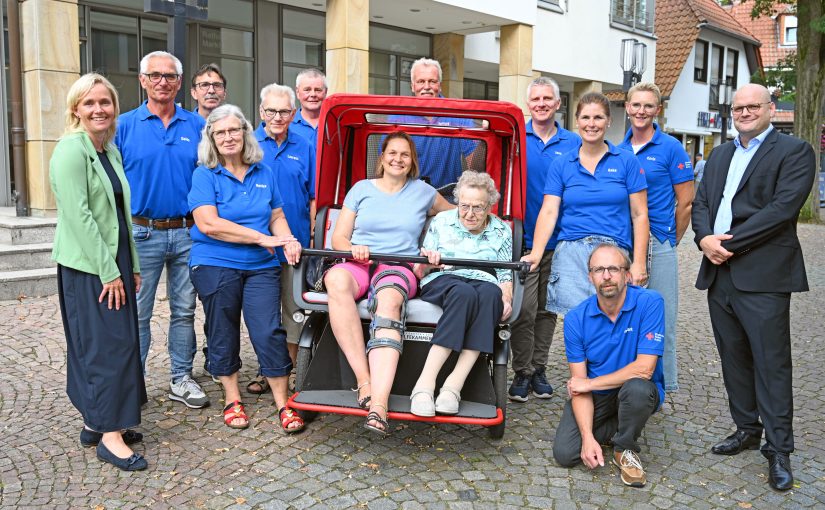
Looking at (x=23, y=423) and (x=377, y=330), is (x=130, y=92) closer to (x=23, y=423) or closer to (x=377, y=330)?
(x=23, y=423)

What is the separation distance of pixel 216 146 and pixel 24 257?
5.20 metres

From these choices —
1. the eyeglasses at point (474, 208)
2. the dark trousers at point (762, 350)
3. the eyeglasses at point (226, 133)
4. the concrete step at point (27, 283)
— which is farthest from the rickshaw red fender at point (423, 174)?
the concrete step at point (27, 283)

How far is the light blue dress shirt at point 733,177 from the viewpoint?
4.16 m

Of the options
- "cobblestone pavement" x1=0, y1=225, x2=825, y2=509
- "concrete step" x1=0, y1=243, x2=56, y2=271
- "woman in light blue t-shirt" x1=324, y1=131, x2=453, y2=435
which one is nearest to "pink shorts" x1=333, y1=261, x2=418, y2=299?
"woman in light blue t-shirt" x1=324, y1=131, x2=453, y2=435

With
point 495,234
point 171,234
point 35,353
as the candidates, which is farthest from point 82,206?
point 35,353

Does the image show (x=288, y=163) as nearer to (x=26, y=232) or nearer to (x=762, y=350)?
(x=762, y=350)

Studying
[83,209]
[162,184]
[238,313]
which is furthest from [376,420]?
[162,184]

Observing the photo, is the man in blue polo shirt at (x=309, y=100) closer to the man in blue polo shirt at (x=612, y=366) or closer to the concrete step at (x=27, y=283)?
the man in blue polo shirt at (x=612, y=366)

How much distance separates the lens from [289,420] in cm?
456

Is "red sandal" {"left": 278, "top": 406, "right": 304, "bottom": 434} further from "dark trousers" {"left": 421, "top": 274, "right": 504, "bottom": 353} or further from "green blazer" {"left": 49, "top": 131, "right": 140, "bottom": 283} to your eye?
"green blazer" {"left": 49, "top": 131, "right": 140, "bottom": 283}

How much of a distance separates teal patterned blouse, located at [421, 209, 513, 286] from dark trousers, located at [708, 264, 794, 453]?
125 centimetres

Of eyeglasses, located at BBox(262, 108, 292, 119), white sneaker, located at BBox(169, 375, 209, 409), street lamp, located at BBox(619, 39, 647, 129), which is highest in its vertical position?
street lamp, located at BBox(619, 39, 647, 129)

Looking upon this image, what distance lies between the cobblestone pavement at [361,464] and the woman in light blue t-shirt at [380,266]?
1.36 ft

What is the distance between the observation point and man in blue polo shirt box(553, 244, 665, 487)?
408cm
